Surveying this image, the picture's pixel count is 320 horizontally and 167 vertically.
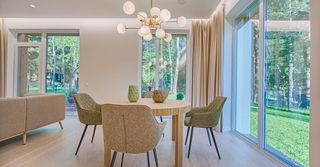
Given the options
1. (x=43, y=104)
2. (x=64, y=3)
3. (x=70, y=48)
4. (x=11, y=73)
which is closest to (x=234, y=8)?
(x=64, y=3)

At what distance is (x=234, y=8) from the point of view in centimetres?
424

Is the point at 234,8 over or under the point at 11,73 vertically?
over

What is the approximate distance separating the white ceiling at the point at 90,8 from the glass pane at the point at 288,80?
191 cm

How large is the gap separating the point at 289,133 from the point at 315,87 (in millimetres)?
1079

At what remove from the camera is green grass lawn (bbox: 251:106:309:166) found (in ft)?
8.00

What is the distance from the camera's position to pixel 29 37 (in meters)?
6.70

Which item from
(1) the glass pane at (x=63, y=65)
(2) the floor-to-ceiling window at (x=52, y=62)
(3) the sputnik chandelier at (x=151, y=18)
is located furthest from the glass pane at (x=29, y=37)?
(3) the sputnik chandelier at (x=151, y=18)

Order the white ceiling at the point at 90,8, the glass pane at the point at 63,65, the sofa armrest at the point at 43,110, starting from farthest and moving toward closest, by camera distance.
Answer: the glass pane at the point at 63,65, the white ceiling at the point at 90,8, the sofa armrest at the point at 43,110

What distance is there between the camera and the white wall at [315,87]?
181 centimetres

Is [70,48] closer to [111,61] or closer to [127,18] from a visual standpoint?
[111,61]

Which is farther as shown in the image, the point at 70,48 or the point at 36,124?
the point at 70,48

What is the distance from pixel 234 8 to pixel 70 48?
465 cm

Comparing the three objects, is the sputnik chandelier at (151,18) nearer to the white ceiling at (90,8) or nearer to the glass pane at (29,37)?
the white ceiling at (90,8)

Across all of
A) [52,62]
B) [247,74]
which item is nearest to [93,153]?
[247,74]
